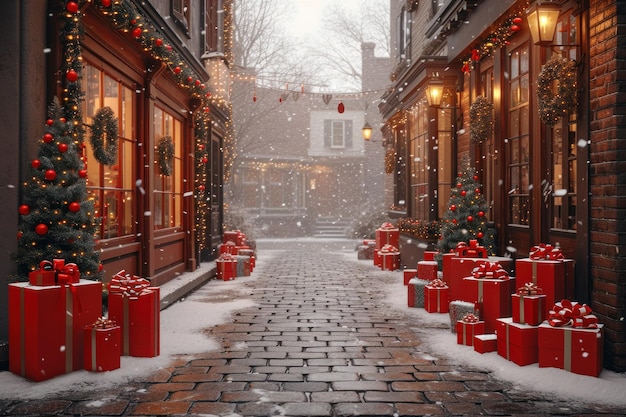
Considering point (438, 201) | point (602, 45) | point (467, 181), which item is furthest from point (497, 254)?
point (602, 45)

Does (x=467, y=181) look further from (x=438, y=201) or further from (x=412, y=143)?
(x=412, y=143)

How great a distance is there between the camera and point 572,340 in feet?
16.7

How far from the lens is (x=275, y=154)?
34.0 meters

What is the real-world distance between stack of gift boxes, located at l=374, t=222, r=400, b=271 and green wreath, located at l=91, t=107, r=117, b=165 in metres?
8.37

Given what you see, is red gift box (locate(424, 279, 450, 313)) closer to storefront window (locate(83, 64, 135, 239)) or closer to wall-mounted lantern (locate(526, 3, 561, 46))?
wall-mounted lantern (locate(526, 3, 561, 46))

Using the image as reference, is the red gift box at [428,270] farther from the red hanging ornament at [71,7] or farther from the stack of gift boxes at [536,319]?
the red hanging ornament at [71,7]

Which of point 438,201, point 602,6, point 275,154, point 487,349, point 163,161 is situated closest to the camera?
point 602,6

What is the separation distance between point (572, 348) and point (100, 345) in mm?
4084

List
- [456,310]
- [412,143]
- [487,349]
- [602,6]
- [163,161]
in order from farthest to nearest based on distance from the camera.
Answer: [412,143] < [163,161] < [456,310] < [487,349] < [602,6]

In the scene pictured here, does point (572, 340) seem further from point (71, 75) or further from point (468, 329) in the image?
point (71, 75)

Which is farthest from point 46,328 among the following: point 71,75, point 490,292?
point 490,292

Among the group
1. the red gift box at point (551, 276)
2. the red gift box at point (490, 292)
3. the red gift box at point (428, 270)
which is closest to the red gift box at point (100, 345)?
the red gift box at point (490, 292)

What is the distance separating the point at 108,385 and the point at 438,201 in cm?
Answer: 843

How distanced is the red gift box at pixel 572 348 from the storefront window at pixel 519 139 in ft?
9.29
